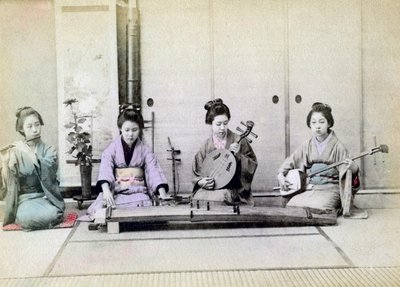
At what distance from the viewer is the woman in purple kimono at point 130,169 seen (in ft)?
9.45

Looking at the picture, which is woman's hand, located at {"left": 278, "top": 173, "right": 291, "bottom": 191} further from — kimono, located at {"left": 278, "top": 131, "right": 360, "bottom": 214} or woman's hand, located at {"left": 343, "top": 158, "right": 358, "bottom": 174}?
woman's hand, located at {"left": 343, "top": 158, "right": 358, "bottom": 174}

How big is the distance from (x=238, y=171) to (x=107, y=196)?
74 cm

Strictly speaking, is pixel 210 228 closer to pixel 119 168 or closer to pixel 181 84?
pixel 119 168

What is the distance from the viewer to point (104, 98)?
3.04m

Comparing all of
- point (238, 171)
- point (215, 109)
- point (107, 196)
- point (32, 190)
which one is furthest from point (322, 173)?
point (32, 190)

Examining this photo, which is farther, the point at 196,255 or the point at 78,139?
the point at 78,139

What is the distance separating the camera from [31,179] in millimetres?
2838

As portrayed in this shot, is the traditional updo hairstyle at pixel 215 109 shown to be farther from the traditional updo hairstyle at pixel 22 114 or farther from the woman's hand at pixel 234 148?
the traditional updo hairstyle at pixel 22 114

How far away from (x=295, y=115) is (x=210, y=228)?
3.11ft

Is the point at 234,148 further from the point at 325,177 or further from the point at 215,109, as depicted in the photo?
the point at 325,177

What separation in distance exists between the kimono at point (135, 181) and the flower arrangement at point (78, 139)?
0.58 feet

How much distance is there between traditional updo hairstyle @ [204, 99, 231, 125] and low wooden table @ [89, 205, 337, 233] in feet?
1.74

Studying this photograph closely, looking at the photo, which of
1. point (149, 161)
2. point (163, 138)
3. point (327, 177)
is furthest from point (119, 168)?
point (327, 177)

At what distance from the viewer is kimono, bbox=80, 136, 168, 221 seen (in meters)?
2.87
